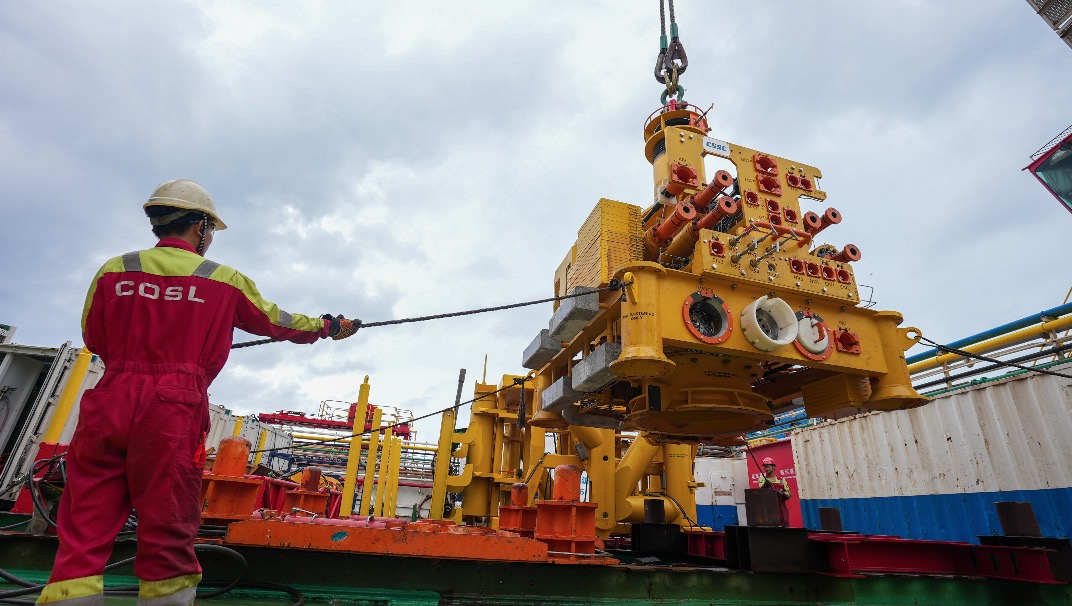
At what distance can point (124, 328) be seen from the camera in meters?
2.27

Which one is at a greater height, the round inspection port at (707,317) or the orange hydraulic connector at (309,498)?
the round inspection port at (707,317)

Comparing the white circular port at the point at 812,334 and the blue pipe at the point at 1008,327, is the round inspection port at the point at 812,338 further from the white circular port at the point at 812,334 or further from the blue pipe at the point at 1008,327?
the blue pipe at the point at 1008,327

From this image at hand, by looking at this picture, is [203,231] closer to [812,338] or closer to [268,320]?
[268,320]

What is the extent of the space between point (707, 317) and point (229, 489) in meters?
4.59

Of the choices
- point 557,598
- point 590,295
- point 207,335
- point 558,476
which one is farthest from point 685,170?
point 207,335

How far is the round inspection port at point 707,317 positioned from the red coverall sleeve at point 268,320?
3037mm

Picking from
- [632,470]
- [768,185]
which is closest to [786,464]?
[632,470]

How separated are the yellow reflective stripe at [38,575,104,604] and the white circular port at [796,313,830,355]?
4985mm

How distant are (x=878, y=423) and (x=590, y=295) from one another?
25.7 ft

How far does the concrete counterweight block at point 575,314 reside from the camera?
195 inches

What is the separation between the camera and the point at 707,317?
4918mm

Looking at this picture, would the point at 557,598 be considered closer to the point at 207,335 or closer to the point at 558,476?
the point at 558,476

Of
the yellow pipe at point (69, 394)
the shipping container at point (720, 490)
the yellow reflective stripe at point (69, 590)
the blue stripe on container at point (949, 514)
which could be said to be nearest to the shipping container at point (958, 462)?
the blue stripe on container at point (949, 514)

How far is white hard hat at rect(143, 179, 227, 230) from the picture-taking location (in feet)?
8.48
